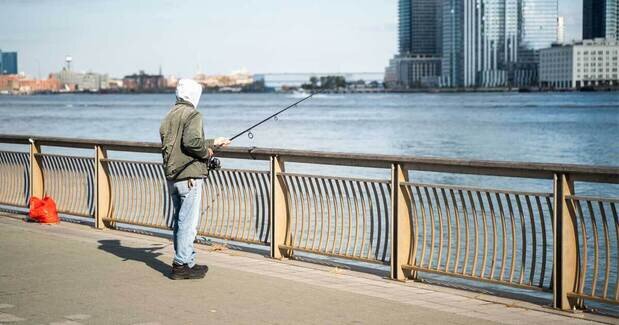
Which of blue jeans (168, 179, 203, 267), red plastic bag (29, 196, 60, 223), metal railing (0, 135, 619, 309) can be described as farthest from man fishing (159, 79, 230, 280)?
red plastic bag (29, 196, 60, 223)

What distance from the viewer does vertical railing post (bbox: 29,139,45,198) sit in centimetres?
1541

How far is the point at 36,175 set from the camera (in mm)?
15500

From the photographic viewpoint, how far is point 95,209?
1411 cm

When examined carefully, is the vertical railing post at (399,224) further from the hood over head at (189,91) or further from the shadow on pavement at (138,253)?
the shadow on pavement at (138,253)

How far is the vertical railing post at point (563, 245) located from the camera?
8.64 metres

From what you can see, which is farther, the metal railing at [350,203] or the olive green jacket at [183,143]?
the olive green jacket at [183,143]

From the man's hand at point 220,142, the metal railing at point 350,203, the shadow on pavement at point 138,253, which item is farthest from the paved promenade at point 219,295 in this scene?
the man's hand at point 220,142

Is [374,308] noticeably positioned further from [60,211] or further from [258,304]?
[60,211]

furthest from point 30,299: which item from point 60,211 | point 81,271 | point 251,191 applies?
point 60,211

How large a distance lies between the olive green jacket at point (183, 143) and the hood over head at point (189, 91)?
5 centimetres

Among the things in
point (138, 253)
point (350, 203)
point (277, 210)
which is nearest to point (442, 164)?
point (350, 203)

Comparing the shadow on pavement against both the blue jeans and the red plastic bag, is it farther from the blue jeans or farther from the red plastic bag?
the red plastic bag

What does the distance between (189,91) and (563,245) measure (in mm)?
3792

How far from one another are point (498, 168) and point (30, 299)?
4.22 meters
